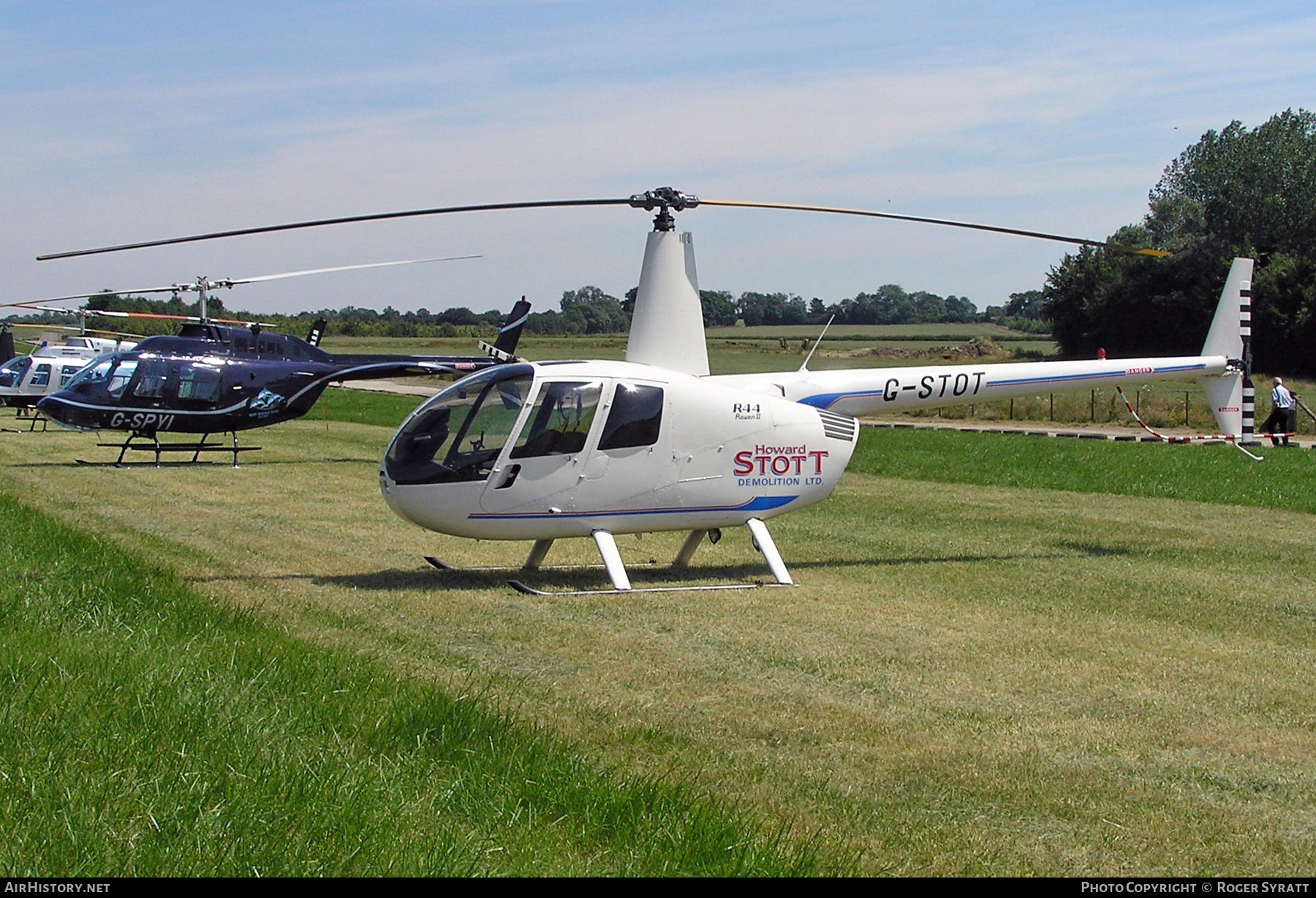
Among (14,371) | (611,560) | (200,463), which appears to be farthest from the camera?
(14,371)

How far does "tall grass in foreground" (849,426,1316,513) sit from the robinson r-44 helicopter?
739cm

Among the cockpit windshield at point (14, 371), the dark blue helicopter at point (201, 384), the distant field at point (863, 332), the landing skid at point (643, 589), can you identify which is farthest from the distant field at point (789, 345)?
the cockpit windshield at point (14, 371)

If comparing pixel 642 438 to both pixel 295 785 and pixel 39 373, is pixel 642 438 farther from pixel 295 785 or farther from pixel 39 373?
pixel 39 373

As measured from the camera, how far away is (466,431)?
10.0 m

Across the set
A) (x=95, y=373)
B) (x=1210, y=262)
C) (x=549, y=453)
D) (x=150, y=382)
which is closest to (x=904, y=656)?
(x=549, y=453)

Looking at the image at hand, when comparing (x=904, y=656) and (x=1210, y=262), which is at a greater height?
(x=1210, y=262)

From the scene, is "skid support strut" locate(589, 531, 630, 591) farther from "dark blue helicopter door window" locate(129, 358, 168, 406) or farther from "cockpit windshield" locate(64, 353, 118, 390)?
"cockpit windshield" locate(64, 353, 118, 390)

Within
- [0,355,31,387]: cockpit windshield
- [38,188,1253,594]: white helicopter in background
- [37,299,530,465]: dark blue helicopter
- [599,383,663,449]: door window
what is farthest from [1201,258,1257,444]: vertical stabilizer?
[0,355,31,387]: cockpit windshield

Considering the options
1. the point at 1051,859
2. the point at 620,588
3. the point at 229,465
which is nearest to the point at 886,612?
the point at 620,588

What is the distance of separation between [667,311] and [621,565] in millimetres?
2134

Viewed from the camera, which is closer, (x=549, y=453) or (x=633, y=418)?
(x=549, y=453)

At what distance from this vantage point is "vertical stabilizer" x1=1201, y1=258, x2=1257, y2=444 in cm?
1252

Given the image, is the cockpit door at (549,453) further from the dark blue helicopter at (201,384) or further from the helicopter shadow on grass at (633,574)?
the dark blue helicopter at (201,384)

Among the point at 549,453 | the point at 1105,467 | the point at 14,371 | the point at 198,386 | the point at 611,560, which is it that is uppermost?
the point at 549,453
